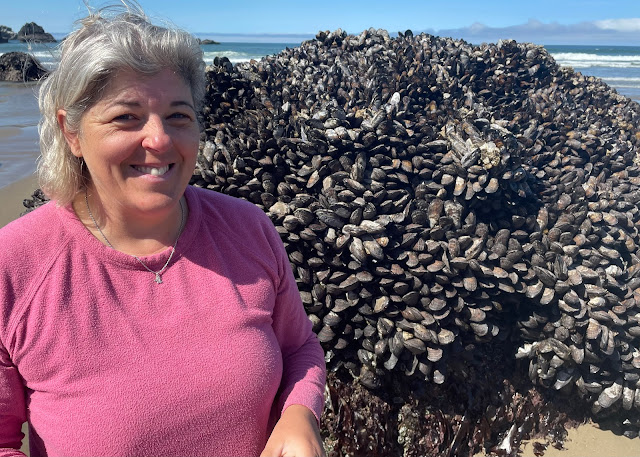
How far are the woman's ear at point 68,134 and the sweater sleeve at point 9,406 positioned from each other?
666 mm

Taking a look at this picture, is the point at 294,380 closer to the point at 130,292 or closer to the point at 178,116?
the point at 130,292

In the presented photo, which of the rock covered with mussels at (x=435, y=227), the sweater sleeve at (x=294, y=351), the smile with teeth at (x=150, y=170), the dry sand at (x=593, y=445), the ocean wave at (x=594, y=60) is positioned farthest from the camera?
the ocean wave at (x=594, y=60)

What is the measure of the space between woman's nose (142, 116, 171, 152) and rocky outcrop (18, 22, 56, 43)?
558 mm

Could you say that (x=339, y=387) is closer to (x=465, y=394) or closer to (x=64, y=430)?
(x=465, y=394)

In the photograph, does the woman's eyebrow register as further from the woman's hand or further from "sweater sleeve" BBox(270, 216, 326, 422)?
the woman's hand

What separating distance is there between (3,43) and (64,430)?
194ft

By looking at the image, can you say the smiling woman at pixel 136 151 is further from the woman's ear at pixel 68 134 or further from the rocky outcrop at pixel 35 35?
the rocky outcrop at pixel 35 35

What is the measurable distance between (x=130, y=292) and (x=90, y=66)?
720 millimetres

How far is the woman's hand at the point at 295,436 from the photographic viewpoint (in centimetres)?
167

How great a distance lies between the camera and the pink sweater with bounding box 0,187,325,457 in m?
1.54

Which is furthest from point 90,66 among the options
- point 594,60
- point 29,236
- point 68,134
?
point 594,60

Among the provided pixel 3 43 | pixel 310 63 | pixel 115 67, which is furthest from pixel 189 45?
pixel 3 43

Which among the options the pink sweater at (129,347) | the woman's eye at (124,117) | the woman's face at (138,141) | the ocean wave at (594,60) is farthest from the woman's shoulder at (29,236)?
the ocean wave at (594,60)

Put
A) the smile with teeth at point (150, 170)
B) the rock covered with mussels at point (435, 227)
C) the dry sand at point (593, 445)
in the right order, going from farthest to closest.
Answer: the dry sand at point (593, 445) → the rock covered with mussels at point (435, 227) → the smile with teeth at point (150, 170)
